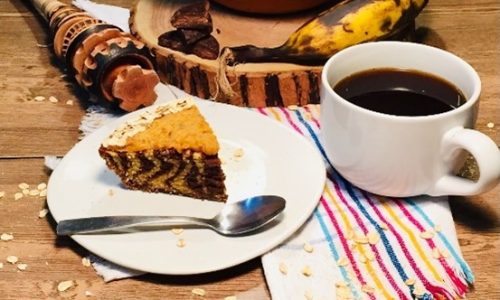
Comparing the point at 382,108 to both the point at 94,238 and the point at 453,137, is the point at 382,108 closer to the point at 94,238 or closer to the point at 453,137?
the point at 453,137

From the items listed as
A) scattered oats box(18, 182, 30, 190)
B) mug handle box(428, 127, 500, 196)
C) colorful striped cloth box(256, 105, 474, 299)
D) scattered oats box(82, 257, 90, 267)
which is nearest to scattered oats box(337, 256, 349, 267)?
colorful striped cloth box(256, 105, 474, 299)

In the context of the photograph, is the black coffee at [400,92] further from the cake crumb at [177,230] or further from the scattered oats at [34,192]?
the scattered oats at [34,192]

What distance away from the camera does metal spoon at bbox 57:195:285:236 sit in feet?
2.08

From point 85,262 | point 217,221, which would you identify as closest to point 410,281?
point 217,221

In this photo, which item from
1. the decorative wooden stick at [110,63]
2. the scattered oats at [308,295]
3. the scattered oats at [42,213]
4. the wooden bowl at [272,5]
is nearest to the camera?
the scattered oats at [308,295]

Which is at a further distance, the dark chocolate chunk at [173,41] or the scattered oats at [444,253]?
the dark chocolate chunk at [173,41]

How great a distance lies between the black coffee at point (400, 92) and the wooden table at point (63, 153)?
0.33 ft

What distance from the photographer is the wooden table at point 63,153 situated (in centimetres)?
61

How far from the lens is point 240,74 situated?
832 millimetres

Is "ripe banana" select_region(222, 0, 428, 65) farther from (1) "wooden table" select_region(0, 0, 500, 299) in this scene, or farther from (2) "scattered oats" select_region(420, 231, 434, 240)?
(2) "scattered oats" select_region(420, 231, 434, 240)

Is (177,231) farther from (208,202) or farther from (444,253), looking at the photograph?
(444,253)

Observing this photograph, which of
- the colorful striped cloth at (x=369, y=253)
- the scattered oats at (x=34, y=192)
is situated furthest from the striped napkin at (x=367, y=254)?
the scattered oats at (x=34, y=192)

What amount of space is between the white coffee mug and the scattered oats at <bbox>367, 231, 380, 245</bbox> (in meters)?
0.05

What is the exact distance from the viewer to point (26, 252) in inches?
25.7
